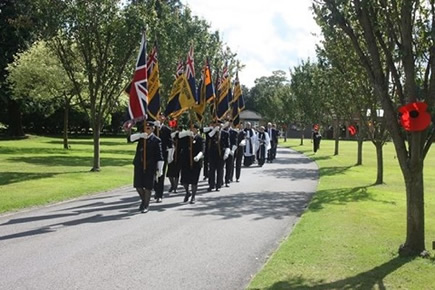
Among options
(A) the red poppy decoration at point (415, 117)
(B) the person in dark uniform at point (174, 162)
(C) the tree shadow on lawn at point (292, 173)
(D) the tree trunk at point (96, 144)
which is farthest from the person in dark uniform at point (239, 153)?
(A) the red poppy decoration at point (415, 117)

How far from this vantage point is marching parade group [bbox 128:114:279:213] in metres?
11.7

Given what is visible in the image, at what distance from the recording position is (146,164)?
11.7 metres

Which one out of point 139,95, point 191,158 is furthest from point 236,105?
point 139,95

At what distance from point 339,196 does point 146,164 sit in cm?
609

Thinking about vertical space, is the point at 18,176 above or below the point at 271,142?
below

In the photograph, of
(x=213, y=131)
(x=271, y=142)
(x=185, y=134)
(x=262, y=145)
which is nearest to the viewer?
(x=185, y=134)

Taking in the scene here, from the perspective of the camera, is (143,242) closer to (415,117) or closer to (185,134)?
(415,117)

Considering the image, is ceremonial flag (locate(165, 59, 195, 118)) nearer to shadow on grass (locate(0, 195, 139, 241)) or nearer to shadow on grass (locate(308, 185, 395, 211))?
shadow on grass (locate(0, 195, 139, 241))

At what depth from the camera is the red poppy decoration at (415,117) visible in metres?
6.92

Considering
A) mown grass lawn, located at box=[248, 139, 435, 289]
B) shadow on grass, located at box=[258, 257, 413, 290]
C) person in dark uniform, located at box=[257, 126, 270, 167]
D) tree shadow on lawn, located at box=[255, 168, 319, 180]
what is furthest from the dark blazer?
person in dark uniform, located at box=[257, 126, 270, 167]

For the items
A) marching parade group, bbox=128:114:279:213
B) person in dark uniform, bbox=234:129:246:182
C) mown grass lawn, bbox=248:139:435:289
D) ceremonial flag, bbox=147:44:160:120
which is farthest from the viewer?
person in dark uniform, bbox=234:129:246:182

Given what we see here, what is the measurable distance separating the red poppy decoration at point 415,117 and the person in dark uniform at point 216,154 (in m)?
9.09

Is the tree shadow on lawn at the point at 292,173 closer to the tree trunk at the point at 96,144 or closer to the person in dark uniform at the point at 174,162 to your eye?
the person in dark uniform at the point at 174,162

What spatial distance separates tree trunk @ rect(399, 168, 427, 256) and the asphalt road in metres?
2.16
